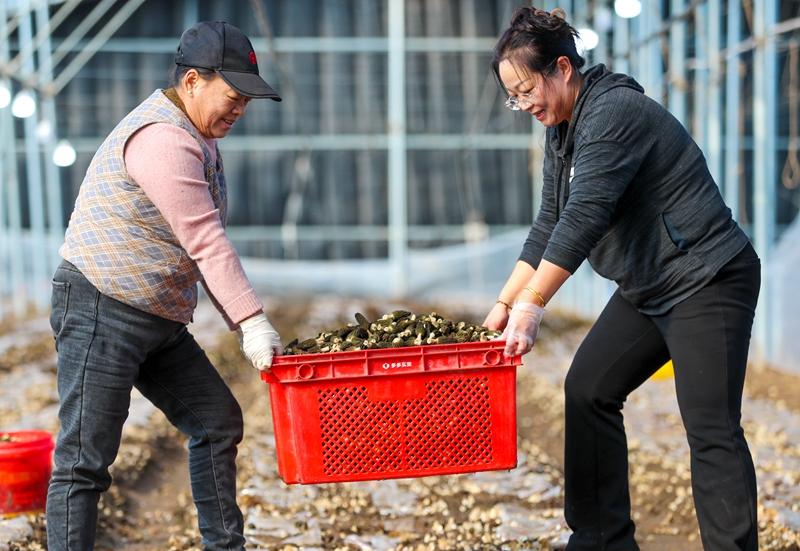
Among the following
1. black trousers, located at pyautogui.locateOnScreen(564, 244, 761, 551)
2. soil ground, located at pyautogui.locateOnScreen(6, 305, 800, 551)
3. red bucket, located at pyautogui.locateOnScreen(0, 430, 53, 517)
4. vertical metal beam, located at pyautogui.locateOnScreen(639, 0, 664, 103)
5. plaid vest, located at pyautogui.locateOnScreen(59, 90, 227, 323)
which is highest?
vertical metal beam, located at pyautogui.locateOnScreen(639, 0, 664, 103)

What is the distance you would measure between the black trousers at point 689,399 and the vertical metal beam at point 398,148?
334 inches

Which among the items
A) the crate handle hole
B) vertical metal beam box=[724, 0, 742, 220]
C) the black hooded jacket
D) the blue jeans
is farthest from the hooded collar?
vertical metal beam box=[724, 0, 742, 220]

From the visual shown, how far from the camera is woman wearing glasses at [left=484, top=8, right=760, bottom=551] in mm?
2197

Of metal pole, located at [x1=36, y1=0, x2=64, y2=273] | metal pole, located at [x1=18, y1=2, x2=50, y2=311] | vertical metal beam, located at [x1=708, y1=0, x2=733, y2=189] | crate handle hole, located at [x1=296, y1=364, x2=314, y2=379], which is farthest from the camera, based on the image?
metal pole, located at [x1=18, y1=2, x2=50, y2=311]

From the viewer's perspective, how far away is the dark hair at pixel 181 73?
228 centimetres

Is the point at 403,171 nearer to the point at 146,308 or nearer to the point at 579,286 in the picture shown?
the point at 579,286

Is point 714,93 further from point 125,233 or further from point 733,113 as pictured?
point 125,233

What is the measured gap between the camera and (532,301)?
7.25 ft

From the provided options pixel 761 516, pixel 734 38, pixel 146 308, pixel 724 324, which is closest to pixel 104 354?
pixel 146 308

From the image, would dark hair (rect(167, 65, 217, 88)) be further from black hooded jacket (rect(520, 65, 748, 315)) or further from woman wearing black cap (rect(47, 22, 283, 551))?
black hooded jacket (rect(520, 65, 748, 315))

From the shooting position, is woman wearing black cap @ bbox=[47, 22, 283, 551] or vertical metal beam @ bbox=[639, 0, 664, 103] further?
vertical metal beam @ bbox=[639, 0, 664, 103]

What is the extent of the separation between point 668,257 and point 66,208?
1345 centimetres

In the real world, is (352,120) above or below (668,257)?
above

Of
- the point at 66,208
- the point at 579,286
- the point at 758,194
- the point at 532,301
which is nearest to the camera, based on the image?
the point at 532,301
